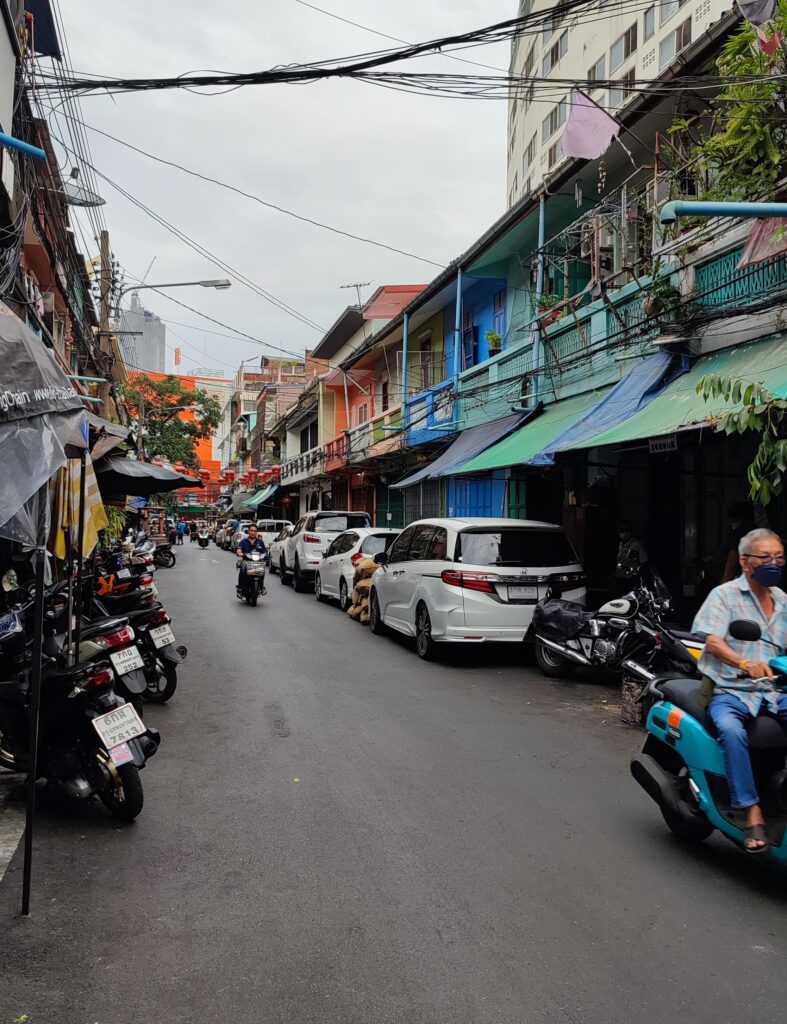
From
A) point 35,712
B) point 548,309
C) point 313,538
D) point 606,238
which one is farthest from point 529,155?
point 35,712

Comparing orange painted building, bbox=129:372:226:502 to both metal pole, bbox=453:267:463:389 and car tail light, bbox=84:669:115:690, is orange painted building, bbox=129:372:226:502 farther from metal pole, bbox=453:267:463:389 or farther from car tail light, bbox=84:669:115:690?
car tail light, bbox=84:669:115:690

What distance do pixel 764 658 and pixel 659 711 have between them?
71 centimetres

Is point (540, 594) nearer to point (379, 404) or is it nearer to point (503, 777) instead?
point (503, 777)

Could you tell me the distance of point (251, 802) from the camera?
5.15 m

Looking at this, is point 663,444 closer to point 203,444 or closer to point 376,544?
point 376,544

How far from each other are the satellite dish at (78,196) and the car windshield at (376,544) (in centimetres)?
839

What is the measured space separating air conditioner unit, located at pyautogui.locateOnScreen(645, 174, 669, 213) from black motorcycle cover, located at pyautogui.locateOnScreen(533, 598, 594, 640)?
6.02 meters

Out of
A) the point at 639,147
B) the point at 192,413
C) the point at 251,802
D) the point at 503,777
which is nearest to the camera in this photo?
the point at 251,802

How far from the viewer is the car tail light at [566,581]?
1007 cm

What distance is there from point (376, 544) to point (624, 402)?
6590 millimetres

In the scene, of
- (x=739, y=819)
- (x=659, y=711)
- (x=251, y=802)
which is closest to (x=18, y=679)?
(x=251, y=802)

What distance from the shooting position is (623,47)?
41781 mm

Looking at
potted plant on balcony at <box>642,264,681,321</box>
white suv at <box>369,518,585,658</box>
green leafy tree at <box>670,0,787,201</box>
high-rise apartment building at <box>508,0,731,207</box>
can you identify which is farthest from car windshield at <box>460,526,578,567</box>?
high-rise apartment building at <box>508,0,731,207</box>

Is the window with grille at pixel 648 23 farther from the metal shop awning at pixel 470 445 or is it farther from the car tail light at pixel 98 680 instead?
the car tail light at pixel 98 680
